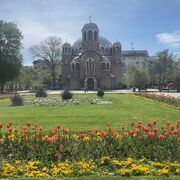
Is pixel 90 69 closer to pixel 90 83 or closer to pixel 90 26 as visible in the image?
pixel 90 83

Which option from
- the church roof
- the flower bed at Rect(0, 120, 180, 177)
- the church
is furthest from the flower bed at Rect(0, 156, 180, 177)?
the church roof

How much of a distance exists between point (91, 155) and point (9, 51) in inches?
1827

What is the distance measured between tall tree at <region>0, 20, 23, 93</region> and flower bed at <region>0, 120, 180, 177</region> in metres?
43.4

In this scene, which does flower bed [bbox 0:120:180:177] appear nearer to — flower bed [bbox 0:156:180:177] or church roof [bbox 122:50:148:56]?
flower bed [bbox 0:156:180:177]

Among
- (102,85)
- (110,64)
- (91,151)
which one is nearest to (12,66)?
(102,85)

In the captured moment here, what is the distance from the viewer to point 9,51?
50219 millimetres

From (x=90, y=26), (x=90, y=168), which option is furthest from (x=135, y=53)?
(x=90, y=168)

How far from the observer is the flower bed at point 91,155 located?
5988 mm

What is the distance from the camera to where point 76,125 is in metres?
12.4

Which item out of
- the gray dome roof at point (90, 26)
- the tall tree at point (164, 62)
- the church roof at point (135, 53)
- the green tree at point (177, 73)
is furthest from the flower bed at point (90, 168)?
the church roof at point (135, 53)

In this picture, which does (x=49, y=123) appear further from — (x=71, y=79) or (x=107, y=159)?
(x=71, y=79)

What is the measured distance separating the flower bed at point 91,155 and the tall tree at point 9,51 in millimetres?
43359

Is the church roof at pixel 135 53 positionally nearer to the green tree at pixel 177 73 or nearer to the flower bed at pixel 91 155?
the green tree at pixel 177 73

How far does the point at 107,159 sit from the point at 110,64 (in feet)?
243
